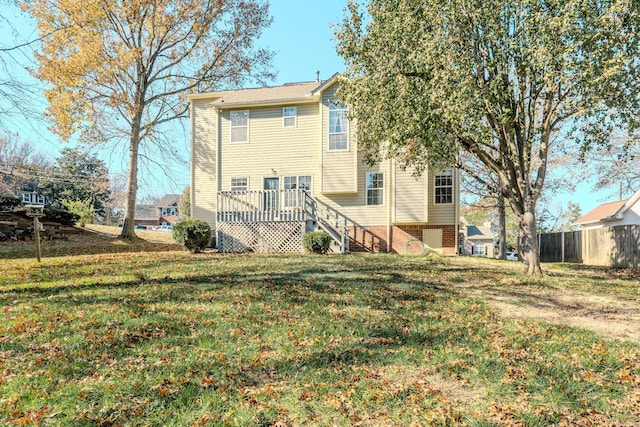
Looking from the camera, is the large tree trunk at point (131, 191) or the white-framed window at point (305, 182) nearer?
the white-framed window at point (305, 182)

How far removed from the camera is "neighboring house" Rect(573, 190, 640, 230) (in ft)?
67.4

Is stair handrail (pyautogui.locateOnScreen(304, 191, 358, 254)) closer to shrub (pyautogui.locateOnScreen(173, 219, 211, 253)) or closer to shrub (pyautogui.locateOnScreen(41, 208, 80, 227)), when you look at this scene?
shrub (pyautogui.locateOnScreen(173, 219, 211, 253))

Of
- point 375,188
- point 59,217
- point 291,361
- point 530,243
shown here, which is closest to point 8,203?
point 59,217

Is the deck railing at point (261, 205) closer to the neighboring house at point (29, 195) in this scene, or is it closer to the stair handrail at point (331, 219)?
the stair handrail at point (331, 219)

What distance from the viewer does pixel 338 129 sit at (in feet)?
52.1

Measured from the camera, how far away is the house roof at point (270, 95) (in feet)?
53.1

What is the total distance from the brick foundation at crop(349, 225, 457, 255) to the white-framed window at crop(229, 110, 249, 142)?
21.2ft

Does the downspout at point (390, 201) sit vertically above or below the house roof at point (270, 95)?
below

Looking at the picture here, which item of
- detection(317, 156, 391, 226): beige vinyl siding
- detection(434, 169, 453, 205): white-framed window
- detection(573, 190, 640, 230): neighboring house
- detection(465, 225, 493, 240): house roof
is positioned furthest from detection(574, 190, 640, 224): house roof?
detection(465, 225, 493, 240): house roof

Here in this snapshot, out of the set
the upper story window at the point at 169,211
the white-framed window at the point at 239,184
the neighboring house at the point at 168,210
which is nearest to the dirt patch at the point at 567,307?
the white-framed window at the point at 239,184

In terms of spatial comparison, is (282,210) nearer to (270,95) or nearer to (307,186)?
(307,186)

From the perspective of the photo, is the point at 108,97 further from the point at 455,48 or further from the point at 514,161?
→ the point at 514,161

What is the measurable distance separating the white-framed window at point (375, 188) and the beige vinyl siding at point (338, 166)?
0.64m

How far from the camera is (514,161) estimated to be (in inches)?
381
